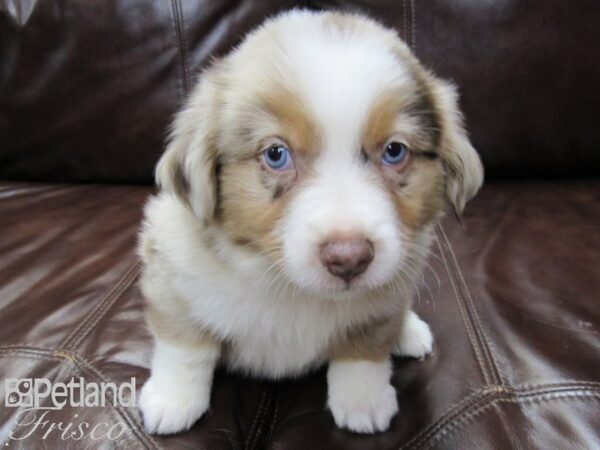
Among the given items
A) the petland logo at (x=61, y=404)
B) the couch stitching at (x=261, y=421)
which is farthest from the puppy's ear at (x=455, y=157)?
the petland logo at (x=61, y=404)

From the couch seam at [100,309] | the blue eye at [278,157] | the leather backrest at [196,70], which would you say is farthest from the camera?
the leather backrest at [196,70]

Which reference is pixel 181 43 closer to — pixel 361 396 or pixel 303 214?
pixel 303 214

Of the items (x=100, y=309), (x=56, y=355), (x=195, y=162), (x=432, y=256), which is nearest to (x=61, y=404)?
(x=56, y=355)

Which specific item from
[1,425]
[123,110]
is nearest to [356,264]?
[1,425]

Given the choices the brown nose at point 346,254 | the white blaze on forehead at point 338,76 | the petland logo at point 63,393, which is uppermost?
the white blaze on forehead at point 338,76

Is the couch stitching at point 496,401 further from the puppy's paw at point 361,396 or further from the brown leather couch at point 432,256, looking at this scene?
the puppy's paw at point 361,396

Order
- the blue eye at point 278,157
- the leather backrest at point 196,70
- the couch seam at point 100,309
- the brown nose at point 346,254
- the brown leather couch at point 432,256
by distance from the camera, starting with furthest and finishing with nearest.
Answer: the leather backrest at point 196,70
the couch seam at point 100,309
the brown leather couch at point 432,256
the blue eye at point 278,157
the brown nose at point 346,254
